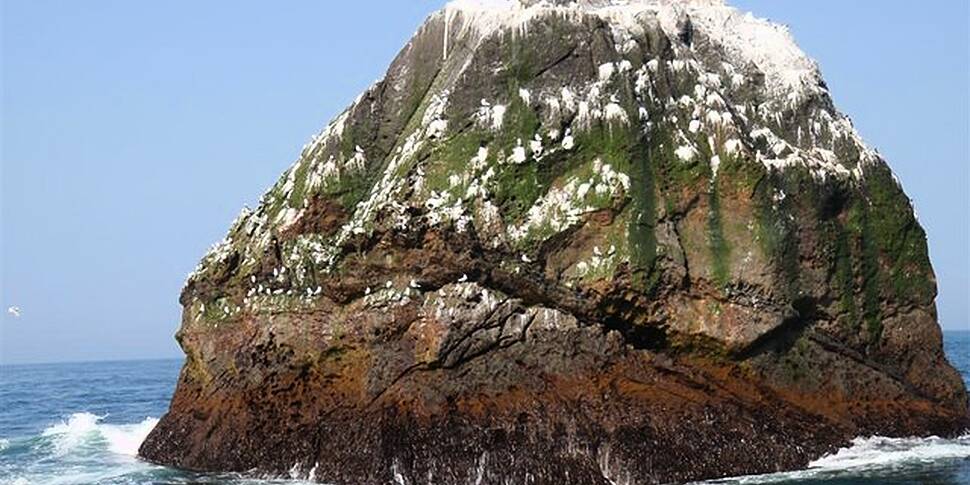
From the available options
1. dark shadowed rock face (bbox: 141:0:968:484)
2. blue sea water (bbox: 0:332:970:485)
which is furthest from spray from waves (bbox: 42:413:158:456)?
dark shadowed rock face (bbox: 141:0:968:484)

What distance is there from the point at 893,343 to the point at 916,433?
201 centimetres

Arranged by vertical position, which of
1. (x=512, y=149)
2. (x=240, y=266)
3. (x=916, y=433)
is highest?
(x=512, y=149)

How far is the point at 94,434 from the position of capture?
3556cm

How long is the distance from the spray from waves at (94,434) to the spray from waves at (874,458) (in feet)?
47.9

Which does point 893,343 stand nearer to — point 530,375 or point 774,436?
point 774,436

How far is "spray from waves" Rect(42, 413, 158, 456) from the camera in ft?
106

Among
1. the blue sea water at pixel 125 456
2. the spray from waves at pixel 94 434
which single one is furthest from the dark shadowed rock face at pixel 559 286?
the spray from waves at pixel 94 434

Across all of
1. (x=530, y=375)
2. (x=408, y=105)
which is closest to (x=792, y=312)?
(x=530, y=375)

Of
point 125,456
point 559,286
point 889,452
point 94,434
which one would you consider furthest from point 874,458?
point 94,434

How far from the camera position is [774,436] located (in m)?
25.0

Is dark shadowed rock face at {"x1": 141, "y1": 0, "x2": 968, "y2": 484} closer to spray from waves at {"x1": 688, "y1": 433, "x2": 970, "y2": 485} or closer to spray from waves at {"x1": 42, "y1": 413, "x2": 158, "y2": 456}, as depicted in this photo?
spray from waves at {"x1": 688, "y1": 433, "x2": 970, "y2": 485}

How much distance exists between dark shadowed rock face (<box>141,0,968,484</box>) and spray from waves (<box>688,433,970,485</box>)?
0.33 metres

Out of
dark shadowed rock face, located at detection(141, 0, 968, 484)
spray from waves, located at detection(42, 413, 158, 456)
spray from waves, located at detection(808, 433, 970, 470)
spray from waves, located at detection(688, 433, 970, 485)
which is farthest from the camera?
spray from waves, located at detection(42, 413, 158, 456)

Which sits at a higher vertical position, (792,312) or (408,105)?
(408,105)
